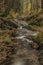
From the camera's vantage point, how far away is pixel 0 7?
Result: 28.2m

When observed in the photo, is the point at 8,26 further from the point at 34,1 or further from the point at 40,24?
the point at 34,1

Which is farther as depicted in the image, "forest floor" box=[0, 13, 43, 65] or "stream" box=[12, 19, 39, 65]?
"forest floor" box=[0, 13, 43, 65]

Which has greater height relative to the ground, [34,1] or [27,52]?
[34,1]

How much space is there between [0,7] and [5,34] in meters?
12.8

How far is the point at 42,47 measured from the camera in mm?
12500

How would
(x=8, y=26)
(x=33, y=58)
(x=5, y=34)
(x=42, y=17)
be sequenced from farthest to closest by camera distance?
1. (x=42, y=17)
2. (x=8, y=26)
3. (x=5, y=34)
4. (x=33, y=58)

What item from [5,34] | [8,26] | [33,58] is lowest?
[33,58]

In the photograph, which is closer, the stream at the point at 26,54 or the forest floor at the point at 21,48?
the stream at the point at 26,54

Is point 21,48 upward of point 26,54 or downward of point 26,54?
upward

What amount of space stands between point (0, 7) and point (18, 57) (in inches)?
722

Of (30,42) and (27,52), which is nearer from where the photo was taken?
(27,52)

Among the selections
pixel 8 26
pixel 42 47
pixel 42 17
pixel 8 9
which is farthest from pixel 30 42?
pixel 8 9

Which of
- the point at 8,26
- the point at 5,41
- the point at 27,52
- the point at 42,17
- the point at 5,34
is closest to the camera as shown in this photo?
the point at 27,52

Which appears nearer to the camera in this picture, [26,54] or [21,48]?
[26,54]
